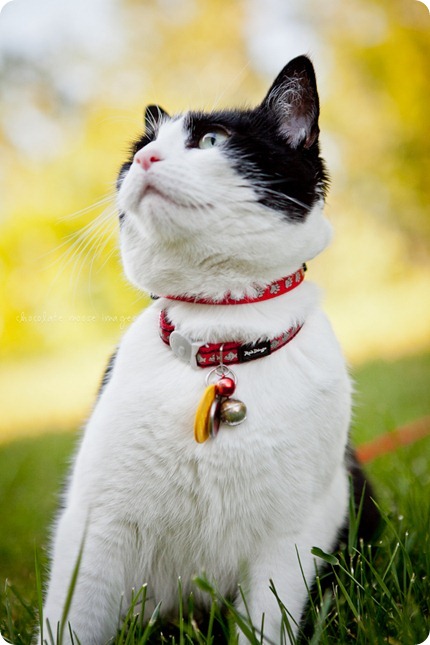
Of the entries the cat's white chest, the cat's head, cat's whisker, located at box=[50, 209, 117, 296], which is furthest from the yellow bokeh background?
the cat's white chest

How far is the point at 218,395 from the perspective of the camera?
0.78 meters

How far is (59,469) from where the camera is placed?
1.59m

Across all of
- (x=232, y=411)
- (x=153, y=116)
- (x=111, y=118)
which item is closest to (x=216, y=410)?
(x=232, y=411)

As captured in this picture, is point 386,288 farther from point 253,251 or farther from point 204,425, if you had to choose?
point 204,425

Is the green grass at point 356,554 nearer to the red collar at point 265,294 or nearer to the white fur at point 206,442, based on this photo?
the white fur at point 206,442

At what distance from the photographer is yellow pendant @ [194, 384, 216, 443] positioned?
752mm

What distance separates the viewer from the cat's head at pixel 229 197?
0.78 meters

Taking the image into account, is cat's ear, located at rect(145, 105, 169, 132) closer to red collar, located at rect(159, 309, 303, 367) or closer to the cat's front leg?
red collar, located at rect(159, 309, 303, 367)

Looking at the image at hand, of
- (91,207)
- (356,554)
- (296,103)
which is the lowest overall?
(356,554)

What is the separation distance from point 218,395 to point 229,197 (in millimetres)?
271

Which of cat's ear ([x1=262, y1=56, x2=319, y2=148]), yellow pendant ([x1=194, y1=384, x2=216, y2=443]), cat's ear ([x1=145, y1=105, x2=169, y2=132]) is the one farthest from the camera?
cat's ear ([x1=145, y1=105, x2=169, y2=132])

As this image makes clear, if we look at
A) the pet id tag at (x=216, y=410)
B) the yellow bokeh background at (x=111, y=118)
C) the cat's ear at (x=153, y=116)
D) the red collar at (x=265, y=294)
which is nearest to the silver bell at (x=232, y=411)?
the pet id tag at (x=216, y=410)

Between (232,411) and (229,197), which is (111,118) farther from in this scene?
(232,411)

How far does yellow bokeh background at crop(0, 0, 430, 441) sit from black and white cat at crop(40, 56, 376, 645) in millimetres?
178
